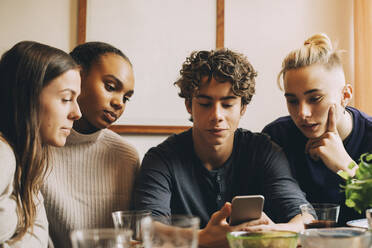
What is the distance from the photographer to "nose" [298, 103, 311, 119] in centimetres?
165

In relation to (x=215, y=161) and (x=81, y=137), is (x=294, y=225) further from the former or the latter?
(x=81, y=137)

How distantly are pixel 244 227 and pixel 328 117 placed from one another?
2.64 ft

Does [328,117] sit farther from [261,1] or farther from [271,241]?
[261,1]

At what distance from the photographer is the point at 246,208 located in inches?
43.9

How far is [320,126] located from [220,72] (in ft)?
1.69

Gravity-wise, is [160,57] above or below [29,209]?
above

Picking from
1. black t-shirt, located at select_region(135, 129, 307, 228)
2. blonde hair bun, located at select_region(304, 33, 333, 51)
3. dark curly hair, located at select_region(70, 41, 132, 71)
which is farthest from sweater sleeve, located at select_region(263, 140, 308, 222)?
dark curly hair, located at select_region(70, 41, 132, 71)

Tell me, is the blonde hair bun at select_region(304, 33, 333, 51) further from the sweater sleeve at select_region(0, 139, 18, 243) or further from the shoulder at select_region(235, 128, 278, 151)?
the sweater sleeve at select_region(0, 139, 18, 243)

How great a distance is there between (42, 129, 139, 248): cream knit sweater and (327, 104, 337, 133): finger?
0.90 meters

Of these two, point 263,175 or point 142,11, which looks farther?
point 142,11

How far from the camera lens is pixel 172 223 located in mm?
732

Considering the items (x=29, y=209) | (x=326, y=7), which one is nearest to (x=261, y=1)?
(x=326, y=7)

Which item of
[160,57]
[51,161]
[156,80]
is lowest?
[51,161]

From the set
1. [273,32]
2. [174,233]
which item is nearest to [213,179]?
[174,233]
